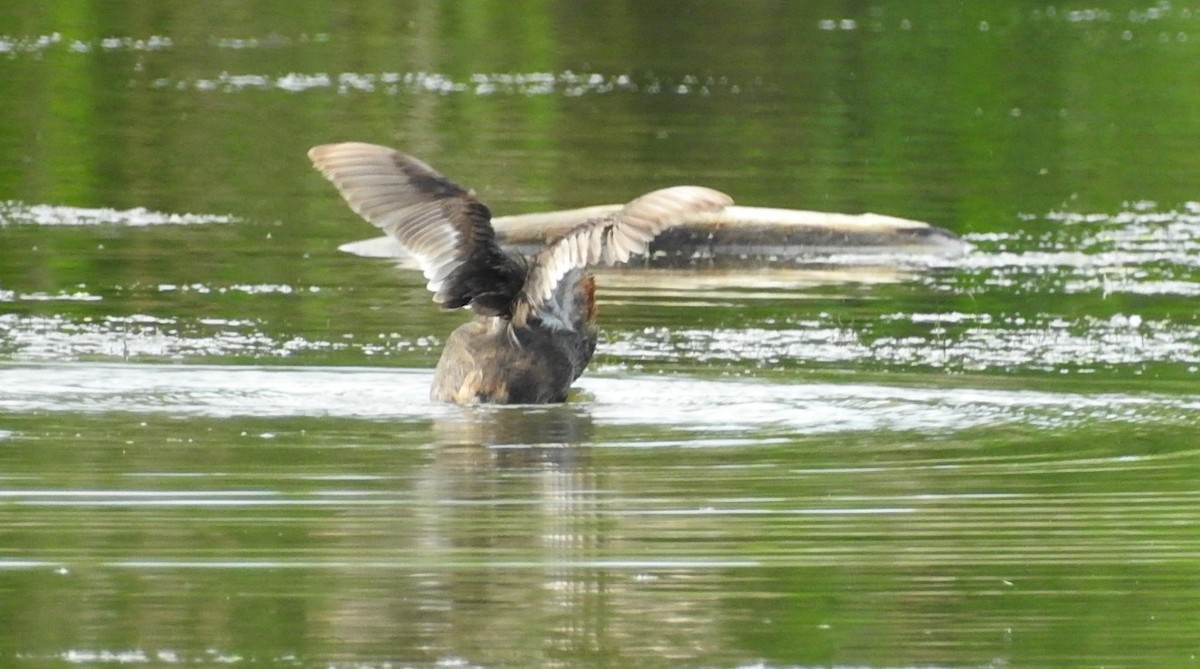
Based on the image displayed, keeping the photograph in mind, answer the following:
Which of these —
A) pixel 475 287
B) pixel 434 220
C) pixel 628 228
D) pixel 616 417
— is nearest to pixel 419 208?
pixel 434 220

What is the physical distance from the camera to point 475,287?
35.2 feet

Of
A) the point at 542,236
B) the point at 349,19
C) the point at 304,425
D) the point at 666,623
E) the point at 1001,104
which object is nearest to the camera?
the point at 666,623

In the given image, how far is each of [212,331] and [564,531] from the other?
496 centimetres

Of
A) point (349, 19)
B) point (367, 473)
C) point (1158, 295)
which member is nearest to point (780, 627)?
point (367, 473)

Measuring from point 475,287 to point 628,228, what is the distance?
1.42m

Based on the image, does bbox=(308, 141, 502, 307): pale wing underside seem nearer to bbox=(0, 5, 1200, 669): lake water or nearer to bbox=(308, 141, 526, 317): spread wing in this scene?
bbox=(308, 141, 526, 317): spread wing

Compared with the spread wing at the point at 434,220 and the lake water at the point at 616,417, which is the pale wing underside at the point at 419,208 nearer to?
the spread wing at the point at 434,220

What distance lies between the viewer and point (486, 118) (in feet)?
84.9

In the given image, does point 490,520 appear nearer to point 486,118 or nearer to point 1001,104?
point 486,118

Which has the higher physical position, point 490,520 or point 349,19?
point 349,19

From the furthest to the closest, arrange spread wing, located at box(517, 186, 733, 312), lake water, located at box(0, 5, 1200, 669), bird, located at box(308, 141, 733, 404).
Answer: bird, located at box(308, 141, 733, 404)
spread wing, located at box(517, 186, 733, 312)
lake water, located at box(0, 5, 1200, 669)

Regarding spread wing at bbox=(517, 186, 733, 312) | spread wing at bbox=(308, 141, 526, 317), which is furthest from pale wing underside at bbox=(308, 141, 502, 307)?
spread wing at bbox=(517, 186, 733, 312)

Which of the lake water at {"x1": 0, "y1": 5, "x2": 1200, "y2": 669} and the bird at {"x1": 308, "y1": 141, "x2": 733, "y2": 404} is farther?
the bird at {"x1": 308, "y1": 141, "x2": 733, "y2": 404}

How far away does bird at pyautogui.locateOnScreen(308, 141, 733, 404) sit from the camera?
10.7m
